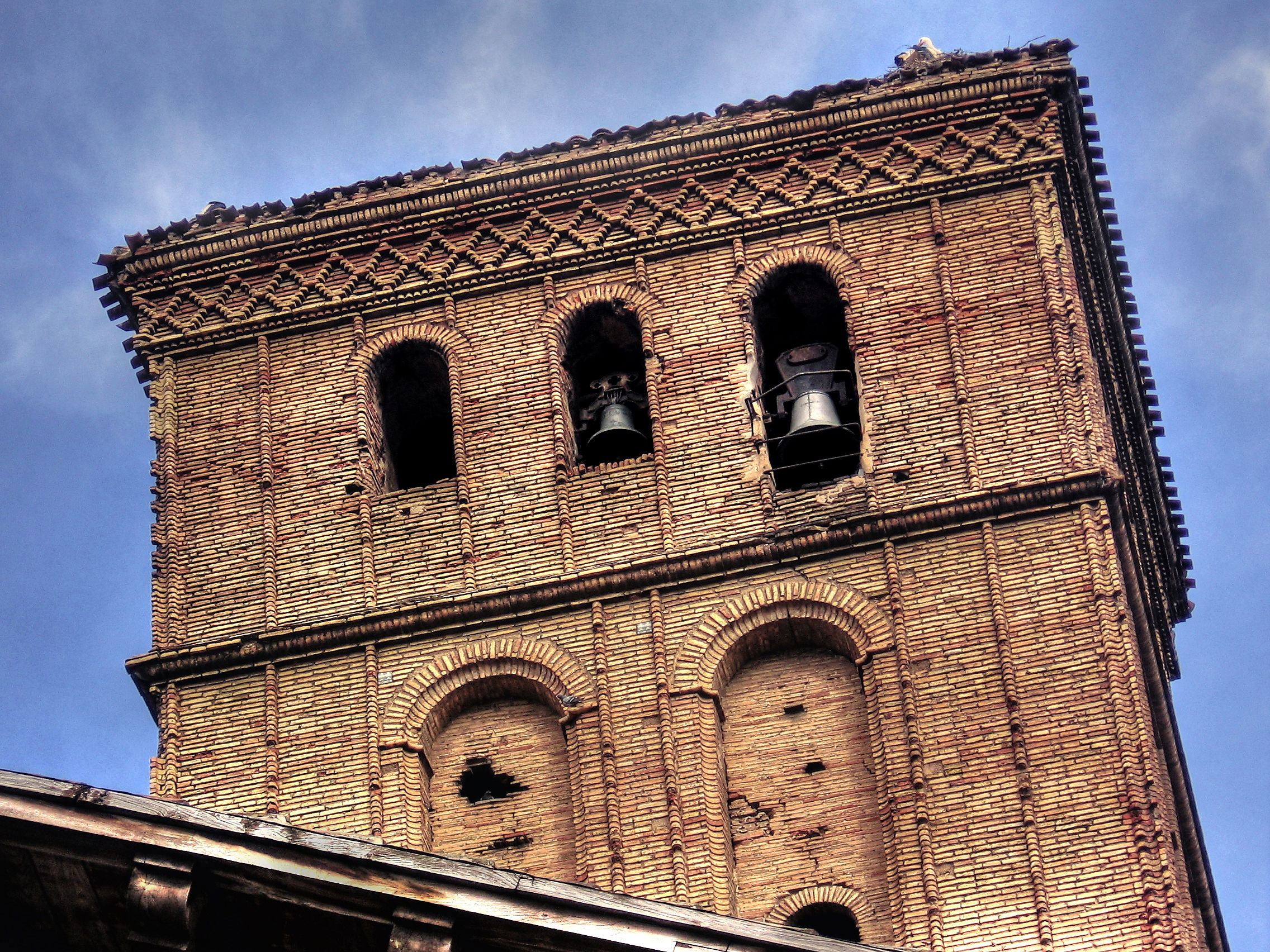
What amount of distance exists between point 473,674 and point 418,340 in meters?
4.56

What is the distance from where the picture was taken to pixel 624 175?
32688 mm

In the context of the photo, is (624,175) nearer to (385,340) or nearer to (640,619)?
(385,340)

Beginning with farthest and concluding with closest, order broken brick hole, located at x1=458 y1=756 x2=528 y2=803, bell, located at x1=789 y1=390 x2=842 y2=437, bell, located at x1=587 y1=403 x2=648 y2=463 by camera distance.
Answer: bell, located at x1=587 y1=403 x2=648 y2=463 < bell, located at x1=789 y1=390 x2=842 y2=437 < broken brick hole, located at x1=458 y1=756 x2=528 y2=803

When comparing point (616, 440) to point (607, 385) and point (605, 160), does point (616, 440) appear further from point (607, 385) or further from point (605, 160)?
point (605, 160)

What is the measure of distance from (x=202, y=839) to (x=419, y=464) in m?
15.7

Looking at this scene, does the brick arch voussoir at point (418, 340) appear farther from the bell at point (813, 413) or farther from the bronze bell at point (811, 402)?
the bell at point (813, 413)

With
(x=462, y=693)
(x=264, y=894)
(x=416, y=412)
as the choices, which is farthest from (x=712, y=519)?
(x=264, y=894)

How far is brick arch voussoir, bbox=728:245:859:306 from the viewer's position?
31.3 meters

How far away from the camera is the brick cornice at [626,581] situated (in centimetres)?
2875

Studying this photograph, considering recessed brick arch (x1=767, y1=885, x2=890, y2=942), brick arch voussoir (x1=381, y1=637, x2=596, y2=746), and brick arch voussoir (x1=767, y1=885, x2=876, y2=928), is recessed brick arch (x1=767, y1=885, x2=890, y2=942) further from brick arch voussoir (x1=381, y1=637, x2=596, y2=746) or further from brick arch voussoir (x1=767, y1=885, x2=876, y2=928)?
brick arch voussoir (x1=381, y1=637, x2=596, y2=746)

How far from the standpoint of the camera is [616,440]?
30.7 meters

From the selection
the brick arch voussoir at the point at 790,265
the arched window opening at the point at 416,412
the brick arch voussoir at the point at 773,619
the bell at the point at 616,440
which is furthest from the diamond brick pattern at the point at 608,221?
the brick arch voussoir at the point at 773,619

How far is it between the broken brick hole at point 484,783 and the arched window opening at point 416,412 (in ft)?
13.7

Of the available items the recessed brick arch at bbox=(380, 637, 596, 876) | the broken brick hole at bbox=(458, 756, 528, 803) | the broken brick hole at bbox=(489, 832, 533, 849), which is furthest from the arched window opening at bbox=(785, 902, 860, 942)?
the broken brick hole at bbox=(458, 756, 528, 803)
